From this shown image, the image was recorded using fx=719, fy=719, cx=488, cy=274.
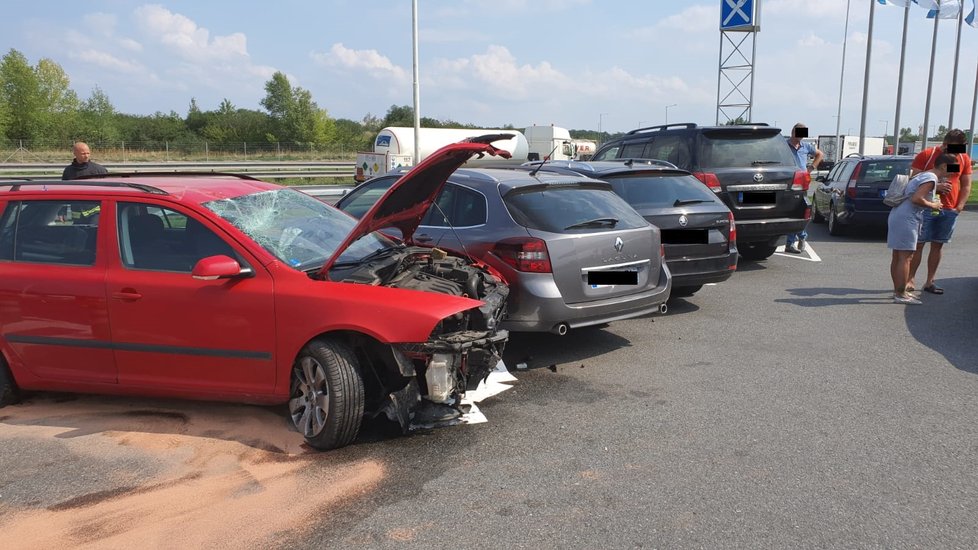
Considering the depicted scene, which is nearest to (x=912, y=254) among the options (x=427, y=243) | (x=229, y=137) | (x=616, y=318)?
(x=616, y=318)

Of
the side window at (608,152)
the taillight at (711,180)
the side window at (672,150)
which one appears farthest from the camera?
the side window at (608,152)

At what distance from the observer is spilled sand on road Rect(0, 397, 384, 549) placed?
330cm

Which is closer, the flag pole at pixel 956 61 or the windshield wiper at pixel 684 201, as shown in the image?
the windshield wiper at pixel 684 201

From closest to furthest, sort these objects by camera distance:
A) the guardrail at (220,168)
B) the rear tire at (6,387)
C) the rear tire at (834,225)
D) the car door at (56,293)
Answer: the car door at (56,293) < the rear tire at (6,387) < the rear tire at (834,225) < the guardrail at (220,168)

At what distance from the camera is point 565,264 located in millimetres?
5457

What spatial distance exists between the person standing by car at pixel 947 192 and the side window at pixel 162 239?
7.36 m

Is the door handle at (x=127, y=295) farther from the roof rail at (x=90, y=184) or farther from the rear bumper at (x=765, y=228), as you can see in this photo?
the rear bumper at (x=765, y=228)

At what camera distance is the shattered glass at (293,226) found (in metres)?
4.51

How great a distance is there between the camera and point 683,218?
737cm

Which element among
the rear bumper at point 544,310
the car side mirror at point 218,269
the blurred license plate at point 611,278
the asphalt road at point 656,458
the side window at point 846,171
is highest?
the side window at point 846,171

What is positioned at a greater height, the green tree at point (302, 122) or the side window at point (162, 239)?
the green tree at point (302, 122)

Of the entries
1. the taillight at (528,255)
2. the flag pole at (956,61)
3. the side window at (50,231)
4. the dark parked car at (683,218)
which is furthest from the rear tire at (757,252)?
the flag pole at (956,61)

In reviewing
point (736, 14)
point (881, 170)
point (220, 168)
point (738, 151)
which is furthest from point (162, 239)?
point (220, 168)

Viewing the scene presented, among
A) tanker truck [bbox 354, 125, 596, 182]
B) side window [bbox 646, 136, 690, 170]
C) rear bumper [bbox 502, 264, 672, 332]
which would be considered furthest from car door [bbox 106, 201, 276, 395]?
tanker truck [bbox 354, 125, 596, 182]
